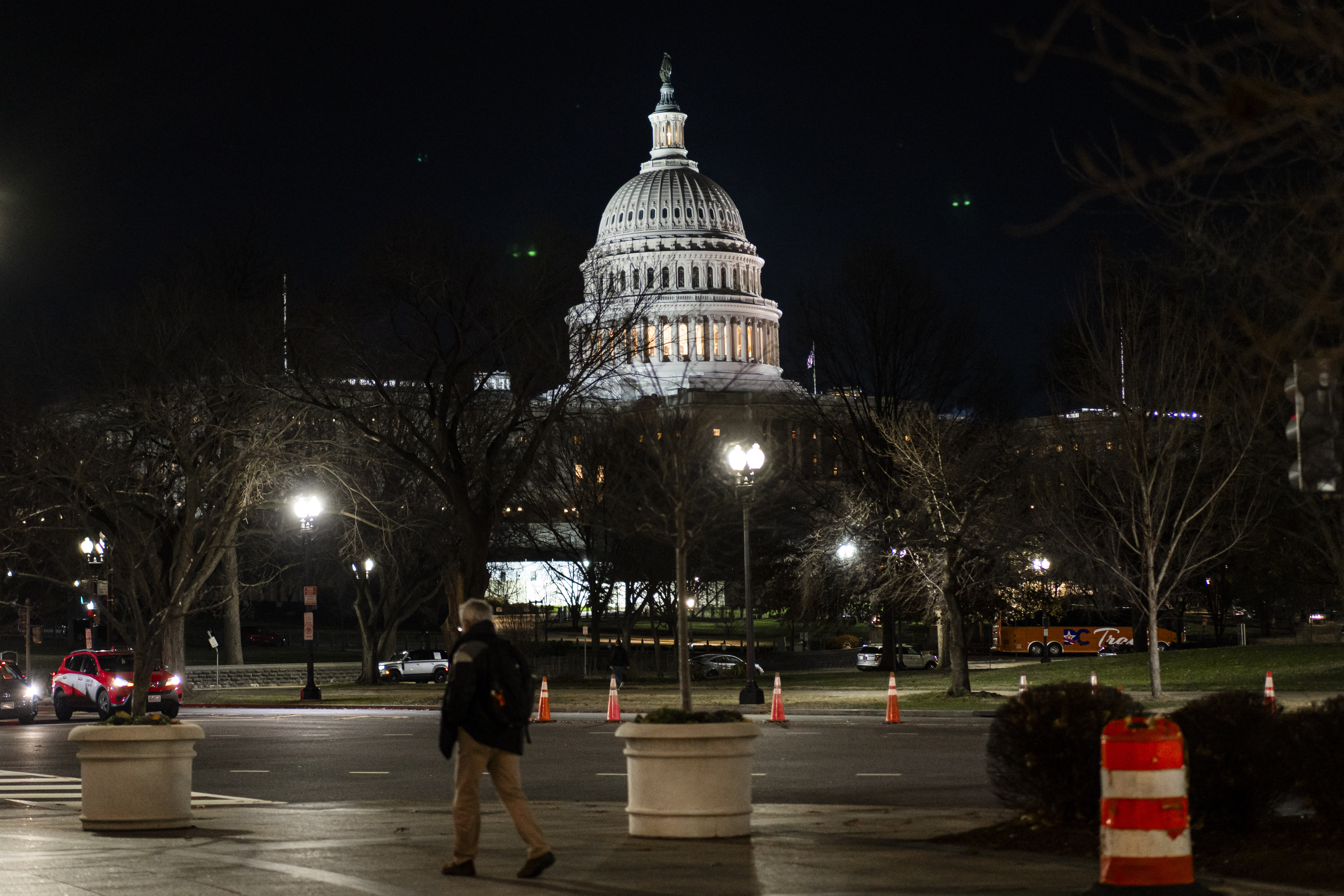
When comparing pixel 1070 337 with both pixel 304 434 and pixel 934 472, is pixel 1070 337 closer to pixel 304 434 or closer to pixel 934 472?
pixel 934 472

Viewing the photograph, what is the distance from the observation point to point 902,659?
2440 inches

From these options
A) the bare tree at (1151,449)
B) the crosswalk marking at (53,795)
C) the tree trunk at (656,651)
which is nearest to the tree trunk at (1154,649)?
the bare tree at (1151,449)

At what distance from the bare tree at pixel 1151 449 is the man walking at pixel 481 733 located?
19125 mm

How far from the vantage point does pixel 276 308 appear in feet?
138

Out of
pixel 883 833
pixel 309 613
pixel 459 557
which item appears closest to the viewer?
pixel 883 833

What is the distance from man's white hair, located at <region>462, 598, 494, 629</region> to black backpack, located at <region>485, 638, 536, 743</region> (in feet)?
0.52

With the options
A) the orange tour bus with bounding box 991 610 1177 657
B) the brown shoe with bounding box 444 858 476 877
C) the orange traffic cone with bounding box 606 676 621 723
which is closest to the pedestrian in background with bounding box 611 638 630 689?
the orange traffic cone with bounding box 606 676 621 723

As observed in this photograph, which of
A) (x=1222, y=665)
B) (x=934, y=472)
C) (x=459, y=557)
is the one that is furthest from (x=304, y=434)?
(x=1222, y=665)

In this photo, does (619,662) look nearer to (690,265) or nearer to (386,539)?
(386,539)

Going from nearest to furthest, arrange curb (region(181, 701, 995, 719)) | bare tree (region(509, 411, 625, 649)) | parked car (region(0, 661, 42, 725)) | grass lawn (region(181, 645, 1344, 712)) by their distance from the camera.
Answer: curb (region(181, 701, 995, 719)), parked car (region(0, 661, 42, 725)), grass lawn (region(181, 645, 1344, 712)), bare tree (region(509, 411, 625, 649))

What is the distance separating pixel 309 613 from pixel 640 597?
20.0m

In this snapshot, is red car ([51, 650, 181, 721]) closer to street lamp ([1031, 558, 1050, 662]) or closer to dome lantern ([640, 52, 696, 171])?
street lamp ([1031, 558, 1050, 662])

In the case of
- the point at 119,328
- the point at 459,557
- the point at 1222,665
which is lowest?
the point at 1222,665

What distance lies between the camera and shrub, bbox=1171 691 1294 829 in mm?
10555
